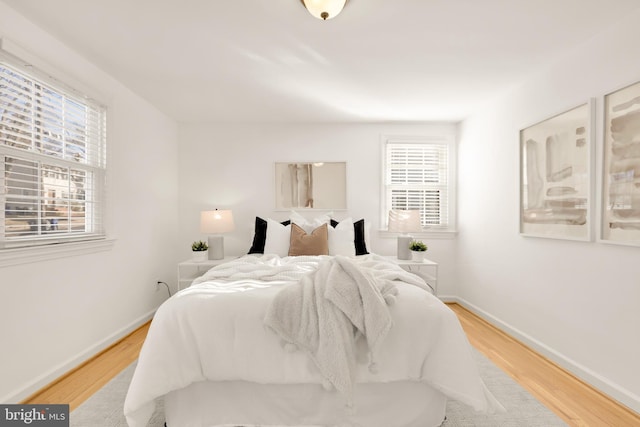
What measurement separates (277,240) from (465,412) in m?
2.28

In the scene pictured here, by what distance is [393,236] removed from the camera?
4.32 metres

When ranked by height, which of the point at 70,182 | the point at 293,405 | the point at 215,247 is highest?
the point at 70,182

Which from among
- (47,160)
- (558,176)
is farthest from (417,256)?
(47,160)

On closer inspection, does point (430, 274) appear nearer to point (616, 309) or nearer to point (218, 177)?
point (616, 309)

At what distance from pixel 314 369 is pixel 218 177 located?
3.27 metres

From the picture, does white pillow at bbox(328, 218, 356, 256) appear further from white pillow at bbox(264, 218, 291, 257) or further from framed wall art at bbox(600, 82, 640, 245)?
framed wall art at bbox(600, 82, 640, 245)

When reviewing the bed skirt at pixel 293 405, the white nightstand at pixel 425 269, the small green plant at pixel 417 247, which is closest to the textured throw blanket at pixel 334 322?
the bed skirt at pixel 293 405

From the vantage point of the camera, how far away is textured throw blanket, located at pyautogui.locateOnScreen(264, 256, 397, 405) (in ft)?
5.16

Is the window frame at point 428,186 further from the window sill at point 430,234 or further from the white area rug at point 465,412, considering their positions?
the white area rug at point 465,412

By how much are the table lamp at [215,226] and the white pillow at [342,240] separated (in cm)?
128

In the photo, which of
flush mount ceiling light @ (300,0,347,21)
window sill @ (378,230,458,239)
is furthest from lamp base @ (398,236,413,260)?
flush mount ceiling light @ (300,0,347,21)

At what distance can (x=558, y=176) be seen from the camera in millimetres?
2613

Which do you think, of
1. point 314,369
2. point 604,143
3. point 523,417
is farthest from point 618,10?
point 314,369

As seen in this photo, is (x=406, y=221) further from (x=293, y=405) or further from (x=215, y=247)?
(x=293, y=405)
